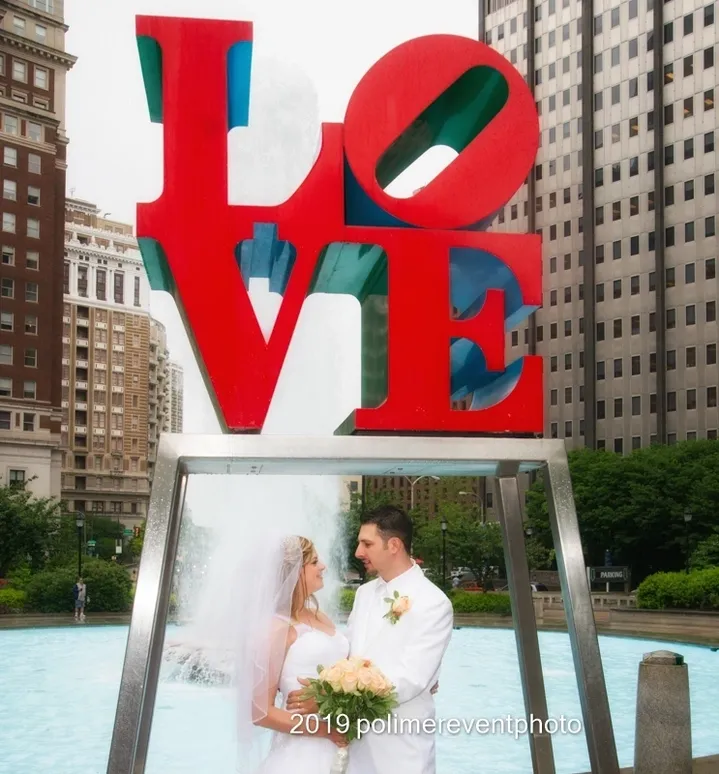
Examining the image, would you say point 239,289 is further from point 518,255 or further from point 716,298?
point 716,298

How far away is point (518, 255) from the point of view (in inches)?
255

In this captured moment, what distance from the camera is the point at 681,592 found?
37.4 m

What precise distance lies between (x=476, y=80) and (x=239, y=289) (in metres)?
2.02

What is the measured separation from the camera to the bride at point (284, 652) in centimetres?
527

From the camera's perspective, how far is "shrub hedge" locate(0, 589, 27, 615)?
3659 cm

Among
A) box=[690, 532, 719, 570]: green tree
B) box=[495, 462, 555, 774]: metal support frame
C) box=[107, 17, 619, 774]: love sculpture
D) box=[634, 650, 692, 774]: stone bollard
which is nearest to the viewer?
box=[107, 17, 619, 774]: love sculpture

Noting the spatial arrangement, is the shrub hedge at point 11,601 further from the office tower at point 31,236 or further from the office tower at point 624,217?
the office tower at point 624,217

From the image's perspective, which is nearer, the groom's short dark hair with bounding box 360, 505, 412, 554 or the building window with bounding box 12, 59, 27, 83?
the groom's short dark hair with bounding box 360, 505, 412, 554

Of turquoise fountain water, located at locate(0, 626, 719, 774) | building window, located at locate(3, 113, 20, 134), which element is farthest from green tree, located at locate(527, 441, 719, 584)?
building window, located at locate(3, 113, 20, 134)

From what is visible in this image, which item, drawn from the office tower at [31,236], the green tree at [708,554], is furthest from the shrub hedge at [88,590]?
the office tower at [31,236]

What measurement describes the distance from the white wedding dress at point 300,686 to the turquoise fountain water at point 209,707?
102 centimetres

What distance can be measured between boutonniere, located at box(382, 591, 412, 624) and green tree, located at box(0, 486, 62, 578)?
149ft

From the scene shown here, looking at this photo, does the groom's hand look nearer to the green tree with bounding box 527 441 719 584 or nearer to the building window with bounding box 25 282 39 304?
the green tree with bounding box 527 441 719 584

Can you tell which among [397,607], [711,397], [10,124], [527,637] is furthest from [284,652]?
[10,124]
